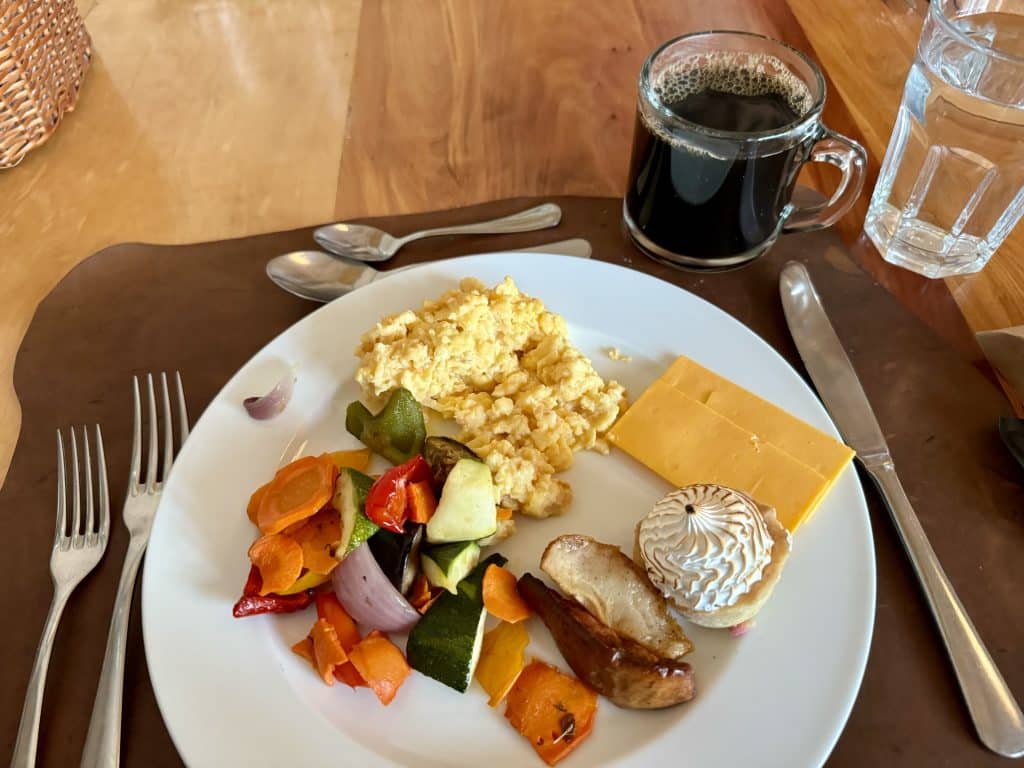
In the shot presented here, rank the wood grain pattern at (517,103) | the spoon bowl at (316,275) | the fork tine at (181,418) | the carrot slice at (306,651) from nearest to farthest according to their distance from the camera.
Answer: the carrot slice at (306,651)
the fork tine at (181,418)
the spoon bowl at (316,275)
the wood grain pattern at (517,103)

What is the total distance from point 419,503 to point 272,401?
0.37 metres

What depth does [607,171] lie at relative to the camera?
6.42 ft

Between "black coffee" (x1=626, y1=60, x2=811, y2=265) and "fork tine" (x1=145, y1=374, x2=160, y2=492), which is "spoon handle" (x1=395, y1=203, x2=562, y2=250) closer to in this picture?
"black coffee" (x1=626, y1=60, x2=811, y2=265)

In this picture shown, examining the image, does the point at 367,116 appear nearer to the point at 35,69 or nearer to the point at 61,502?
the point at 35,69

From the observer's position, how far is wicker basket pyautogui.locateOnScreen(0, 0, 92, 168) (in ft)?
5.69

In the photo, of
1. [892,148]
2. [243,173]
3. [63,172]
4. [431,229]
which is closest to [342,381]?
[431,229]

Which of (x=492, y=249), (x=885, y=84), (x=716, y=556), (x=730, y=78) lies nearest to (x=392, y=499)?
(x=716, y=556)

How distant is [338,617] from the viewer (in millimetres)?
1169

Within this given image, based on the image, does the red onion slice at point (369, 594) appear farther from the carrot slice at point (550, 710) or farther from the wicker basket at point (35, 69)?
the wicker basket at point (35, 69)

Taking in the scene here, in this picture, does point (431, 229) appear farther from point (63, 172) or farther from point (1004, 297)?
point (1004, 297)

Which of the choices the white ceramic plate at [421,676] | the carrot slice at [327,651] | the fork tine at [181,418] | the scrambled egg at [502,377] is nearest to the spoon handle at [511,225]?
the scrambled egg at [502,377]

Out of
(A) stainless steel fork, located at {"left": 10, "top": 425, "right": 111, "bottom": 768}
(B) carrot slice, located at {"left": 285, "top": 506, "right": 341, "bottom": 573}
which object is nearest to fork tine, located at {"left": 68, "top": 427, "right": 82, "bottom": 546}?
(A) stainless steel fork, located at {"left": 10, "top": 425, "right": 111, "bottom": 768}

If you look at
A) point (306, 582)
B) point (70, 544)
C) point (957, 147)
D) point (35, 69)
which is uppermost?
point (957, 147)

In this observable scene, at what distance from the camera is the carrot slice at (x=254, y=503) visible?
125cm
